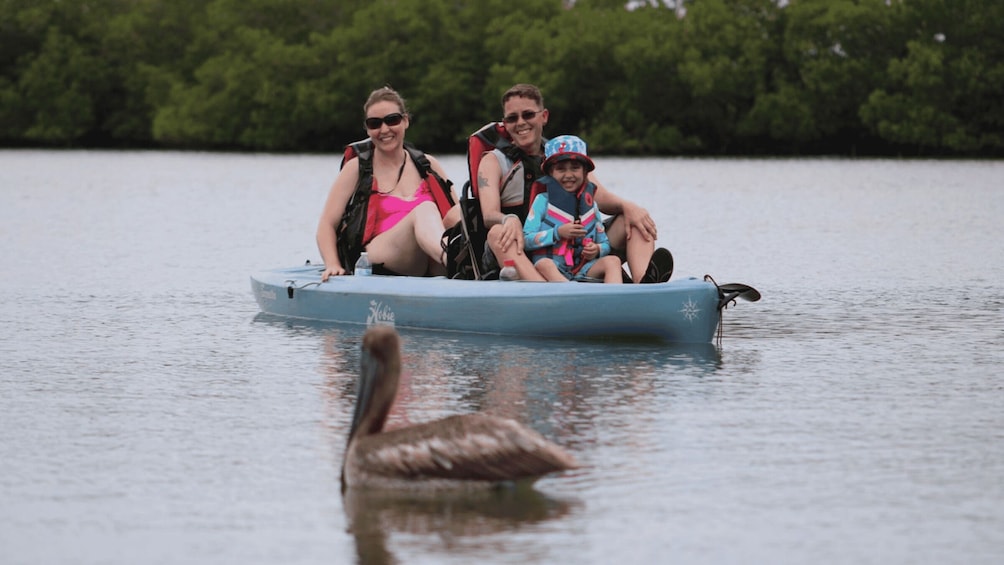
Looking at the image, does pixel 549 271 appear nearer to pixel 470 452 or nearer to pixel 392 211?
pixel 392 211

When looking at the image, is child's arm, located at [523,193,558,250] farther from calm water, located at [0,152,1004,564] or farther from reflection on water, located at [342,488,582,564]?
reflection on water, located at [342,488,582,564]

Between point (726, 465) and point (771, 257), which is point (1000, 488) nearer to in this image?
point (726, 465)

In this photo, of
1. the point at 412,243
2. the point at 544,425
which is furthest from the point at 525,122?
the point at 544,425

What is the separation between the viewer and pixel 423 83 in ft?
254

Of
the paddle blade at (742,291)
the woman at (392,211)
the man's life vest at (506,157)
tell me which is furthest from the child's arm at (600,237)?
the woman at (392,211)

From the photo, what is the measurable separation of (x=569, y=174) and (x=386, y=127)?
1733 mm

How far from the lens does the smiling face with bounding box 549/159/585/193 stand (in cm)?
1023

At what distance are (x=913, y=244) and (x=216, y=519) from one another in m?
15.4

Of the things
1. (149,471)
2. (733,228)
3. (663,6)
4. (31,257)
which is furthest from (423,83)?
(149,471)

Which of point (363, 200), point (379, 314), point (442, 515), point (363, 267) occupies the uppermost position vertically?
point (363, 200)

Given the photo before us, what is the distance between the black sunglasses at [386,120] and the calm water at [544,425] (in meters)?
1.39

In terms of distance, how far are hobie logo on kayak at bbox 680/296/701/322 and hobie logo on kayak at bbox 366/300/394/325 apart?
2135 mm

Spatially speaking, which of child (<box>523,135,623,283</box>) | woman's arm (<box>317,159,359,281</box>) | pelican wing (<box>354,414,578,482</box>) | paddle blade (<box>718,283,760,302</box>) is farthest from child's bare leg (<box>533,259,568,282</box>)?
pelican wing (<box>354,414,578,482</box>)

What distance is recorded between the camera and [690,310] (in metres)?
10.2
